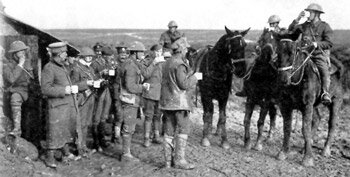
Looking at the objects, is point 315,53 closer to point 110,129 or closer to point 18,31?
point 110,129

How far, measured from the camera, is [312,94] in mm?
8820

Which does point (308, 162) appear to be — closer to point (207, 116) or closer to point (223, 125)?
point (223, 125)

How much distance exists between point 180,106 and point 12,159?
313 centimetres

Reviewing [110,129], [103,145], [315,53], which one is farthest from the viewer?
[110,129]

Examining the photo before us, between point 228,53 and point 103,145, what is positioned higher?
point 228,53

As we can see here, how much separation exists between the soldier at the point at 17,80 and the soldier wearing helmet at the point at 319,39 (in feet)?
18.9

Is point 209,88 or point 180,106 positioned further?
point 209,88

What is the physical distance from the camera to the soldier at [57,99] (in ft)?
24.9

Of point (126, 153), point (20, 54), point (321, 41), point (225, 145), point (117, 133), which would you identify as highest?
point (321, 41)

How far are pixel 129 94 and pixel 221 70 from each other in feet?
8.04

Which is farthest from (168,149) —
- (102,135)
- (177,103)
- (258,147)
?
(258,147)

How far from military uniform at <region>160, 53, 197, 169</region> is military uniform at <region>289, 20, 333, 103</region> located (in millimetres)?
2840

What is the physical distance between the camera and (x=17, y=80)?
8344mm

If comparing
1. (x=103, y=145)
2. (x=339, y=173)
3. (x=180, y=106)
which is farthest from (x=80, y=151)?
(x=339, y=173)
